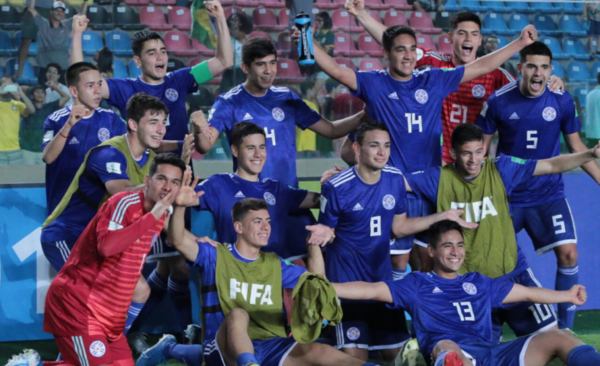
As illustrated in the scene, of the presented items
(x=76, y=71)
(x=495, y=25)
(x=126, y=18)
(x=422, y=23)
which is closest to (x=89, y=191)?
(x=76, y=71)

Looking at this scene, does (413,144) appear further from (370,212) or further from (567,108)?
(567,108)

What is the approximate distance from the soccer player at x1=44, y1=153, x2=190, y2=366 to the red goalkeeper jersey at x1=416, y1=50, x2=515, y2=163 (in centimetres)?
241

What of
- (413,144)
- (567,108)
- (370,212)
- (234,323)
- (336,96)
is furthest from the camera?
(336,96)

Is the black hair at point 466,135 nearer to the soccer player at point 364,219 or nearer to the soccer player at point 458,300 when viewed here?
the soccer player at point 364,219

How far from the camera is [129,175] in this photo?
5180mm

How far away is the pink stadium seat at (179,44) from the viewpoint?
8.61 meters

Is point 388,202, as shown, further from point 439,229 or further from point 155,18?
point 155,18

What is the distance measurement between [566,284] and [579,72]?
12.1 ft

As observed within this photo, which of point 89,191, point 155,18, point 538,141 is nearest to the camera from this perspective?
point 89,191

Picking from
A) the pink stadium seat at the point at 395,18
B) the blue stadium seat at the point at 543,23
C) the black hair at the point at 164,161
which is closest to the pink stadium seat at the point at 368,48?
the pink stadium seat at the point at 395,18

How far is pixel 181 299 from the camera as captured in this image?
587 centimetres

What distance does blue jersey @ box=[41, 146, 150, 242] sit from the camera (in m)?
5.04

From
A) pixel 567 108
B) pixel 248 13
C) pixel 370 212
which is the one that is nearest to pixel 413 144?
pixel 370 212

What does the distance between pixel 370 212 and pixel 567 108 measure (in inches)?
66.6
